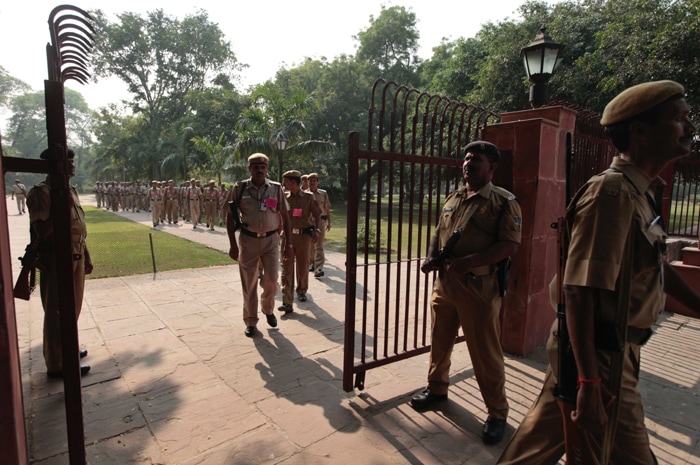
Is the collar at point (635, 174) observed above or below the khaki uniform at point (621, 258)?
above

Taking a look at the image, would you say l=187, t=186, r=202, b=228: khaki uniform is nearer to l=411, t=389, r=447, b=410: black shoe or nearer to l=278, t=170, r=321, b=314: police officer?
l=278, t=170, r=321, b=314: police officer

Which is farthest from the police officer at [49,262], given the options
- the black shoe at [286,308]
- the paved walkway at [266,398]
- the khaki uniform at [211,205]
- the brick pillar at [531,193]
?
the khaki uniform at [211,205]

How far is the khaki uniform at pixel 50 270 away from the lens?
3.11 metres

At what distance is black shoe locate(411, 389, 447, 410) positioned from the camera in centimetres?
293

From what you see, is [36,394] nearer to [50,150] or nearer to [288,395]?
[288,395]

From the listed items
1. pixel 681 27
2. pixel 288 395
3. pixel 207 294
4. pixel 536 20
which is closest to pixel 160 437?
pixel 288 395

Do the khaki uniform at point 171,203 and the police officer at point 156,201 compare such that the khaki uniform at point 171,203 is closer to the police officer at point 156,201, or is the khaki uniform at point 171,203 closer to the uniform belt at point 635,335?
the police officer at point 156,201

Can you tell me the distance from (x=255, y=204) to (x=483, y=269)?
272cm

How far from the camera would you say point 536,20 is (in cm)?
1611

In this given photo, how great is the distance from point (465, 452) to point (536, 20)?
18.3m

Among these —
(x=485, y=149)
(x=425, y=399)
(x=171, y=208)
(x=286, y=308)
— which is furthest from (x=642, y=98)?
(x=171, y=208)

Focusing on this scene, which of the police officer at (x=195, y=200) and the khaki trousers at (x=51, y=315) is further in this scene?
the police officer at (x=195, y=200)

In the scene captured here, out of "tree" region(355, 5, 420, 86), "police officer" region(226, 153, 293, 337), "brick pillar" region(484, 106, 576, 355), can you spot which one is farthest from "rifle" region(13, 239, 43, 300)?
"tree" region(355, 5, 420, 86)

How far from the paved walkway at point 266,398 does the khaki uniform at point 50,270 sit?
0.30 metres
